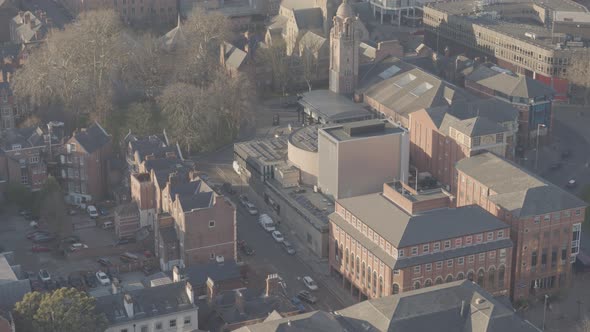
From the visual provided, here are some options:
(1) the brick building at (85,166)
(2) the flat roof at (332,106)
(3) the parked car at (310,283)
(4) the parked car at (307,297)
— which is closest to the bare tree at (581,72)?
(2) the flat roof at (332,106)

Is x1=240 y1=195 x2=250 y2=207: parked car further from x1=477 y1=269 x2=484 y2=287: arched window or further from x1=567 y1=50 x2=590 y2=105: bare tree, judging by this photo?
x1=567 y1=50 x2=590 y2=105: bare tree

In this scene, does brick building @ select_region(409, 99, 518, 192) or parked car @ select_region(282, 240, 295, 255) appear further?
brick building @ select_region(409, 99, 518, 192)

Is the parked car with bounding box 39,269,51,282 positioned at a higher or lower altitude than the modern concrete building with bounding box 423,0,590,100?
lower

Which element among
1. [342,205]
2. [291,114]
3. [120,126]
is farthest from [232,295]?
[291,114]

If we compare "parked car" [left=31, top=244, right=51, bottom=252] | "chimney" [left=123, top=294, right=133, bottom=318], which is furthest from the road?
"chimney" [left=123, top=294, right=133, bottom=318]

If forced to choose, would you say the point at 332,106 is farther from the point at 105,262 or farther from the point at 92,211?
the point at 105,262

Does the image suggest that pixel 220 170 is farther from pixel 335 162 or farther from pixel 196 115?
pixel 335 162


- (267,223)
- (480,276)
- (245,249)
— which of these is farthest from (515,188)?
(245,249)

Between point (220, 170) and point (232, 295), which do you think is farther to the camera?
point (220, 170)

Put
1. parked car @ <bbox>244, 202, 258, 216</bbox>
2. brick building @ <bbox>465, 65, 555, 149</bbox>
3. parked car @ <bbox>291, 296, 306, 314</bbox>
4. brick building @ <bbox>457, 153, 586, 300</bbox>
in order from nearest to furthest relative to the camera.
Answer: parked car @ <bbox>291, 296, 306, 314</bbox>
brick building @ <bbox>457, 153, 586, 300</bbox>
parked car @ <bbox>244, 202, 258, 216</bbox>
brick building @ <bbox>465, 65, 555, 149</bbox>
